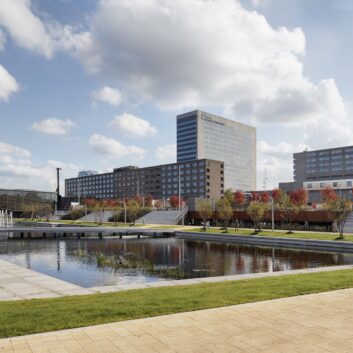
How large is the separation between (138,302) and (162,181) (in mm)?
Answer: 143692

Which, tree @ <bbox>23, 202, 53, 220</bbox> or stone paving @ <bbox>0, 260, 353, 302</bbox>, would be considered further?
tree @ <bbox>23, 202, 53, 220</bbox>

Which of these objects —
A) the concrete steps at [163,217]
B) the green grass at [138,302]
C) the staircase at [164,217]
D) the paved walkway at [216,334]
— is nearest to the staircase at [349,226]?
the staircase at [164,217]

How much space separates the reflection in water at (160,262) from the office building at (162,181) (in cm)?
8612

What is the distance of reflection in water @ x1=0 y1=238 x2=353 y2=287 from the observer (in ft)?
63.3

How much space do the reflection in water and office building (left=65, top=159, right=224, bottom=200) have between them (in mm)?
86122

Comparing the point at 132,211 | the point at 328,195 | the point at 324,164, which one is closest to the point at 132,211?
the point at 132,211

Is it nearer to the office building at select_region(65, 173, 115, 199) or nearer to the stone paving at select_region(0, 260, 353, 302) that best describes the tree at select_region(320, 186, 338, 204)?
the stone paving at select_region(0, 260, 353, 302)

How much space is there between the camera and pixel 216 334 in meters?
7.11

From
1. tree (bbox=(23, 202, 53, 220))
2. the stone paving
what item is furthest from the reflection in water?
tree (bbox=(23, 202, 53, 220))

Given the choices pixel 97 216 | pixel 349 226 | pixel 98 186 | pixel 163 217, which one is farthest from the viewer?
pixel 98 186

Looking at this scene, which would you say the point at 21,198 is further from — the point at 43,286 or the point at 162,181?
the point at 43,286

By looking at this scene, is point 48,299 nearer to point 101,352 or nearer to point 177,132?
point 101,352

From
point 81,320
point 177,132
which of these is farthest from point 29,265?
point 177,132

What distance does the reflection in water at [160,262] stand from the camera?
19.3 meters
